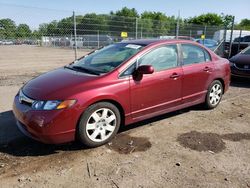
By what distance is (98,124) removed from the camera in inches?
158

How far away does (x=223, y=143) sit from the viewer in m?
4.26

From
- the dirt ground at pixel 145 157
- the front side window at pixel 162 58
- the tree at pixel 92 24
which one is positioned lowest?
the dirt ground at pixel 145 157

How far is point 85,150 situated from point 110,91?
926 millimetres

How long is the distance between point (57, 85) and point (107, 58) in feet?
3.92

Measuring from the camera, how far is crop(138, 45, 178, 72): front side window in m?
4.60

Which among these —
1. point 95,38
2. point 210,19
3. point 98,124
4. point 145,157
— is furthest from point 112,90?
point 210,19

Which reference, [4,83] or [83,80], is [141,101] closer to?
[83,80]

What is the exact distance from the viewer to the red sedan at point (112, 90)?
3.70m

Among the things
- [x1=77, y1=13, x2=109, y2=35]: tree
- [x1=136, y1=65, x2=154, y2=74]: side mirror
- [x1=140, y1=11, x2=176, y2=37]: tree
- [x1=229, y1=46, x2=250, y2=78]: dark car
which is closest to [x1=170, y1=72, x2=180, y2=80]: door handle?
[x1=136, y1=65, x2=154, y2=74]: side mirror

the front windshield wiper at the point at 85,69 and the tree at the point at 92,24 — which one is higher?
the tree at the point at 92,24

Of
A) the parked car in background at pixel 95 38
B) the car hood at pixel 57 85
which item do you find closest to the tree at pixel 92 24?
the parked car in background at pixel 95 38

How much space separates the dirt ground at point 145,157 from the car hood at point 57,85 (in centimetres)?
81

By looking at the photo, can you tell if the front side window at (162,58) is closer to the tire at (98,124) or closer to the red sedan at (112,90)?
the red sedan at (112,90)

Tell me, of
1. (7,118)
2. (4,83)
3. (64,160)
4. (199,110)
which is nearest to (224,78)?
(199,110)
